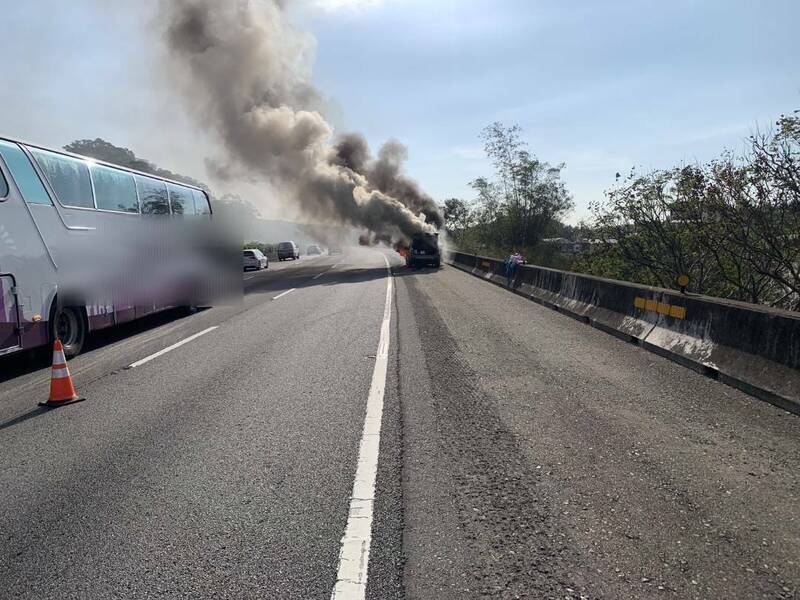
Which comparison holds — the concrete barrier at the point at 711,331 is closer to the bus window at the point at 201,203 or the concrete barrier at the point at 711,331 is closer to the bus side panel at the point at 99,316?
the bus side panel at the point at 99,316

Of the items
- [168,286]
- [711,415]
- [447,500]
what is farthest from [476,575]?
[168,286]

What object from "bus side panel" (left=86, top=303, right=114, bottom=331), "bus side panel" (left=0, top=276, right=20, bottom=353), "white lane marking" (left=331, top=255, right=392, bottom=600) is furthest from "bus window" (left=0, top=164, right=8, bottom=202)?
"white lane marking" (left=331, top=255, right=392, bottom=600)

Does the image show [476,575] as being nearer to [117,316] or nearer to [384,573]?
[384,573]

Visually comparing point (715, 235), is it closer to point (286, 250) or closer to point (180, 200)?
point (180, 200)

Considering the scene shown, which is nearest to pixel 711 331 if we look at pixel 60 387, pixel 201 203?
pixel 60 387

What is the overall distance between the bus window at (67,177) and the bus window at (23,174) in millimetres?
262

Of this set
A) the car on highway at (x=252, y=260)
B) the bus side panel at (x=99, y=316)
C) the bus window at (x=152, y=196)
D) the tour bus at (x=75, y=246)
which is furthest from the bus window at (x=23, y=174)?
the car on highway at (x=252, y=260)

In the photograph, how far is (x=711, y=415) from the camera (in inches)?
204

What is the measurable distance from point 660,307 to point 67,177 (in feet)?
30.1

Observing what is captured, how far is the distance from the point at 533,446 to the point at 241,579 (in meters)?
2.44

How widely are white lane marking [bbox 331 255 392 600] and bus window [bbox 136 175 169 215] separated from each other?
318 inches

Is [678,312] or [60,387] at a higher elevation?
[678,312]

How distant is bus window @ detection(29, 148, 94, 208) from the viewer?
841 centimetres

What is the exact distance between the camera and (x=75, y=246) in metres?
8.99
